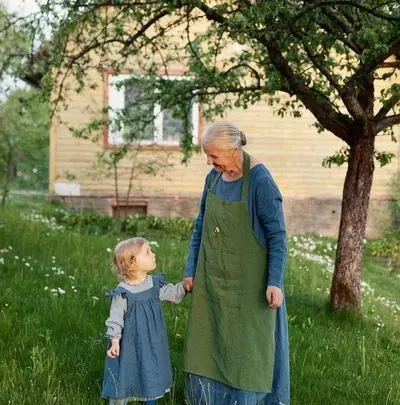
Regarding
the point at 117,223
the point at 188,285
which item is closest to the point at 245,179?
the point at 188,285

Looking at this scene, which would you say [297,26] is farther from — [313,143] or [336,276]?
[313,143]

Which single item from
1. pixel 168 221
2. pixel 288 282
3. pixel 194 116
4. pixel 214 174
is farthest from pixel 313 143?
pixel 214 174

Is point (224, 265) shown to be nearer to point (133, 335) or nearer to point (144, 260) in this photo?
point (144, 260)

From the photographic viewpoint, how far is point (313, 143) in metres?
15.9

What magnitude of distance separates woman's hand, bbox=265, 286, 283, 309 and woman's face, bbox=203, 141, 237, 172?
2.30 feet

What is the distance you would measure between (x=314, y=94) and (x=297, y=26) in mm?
1065

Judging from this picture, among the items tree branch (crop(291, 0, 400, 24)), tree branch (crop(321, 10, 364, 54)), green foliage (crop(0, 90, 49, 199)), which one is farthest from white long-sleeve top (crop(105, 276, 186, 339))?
green foliage (crop(0, 90, 49, 199))

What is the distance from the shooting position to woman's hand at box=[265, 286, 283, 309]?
3539 mm

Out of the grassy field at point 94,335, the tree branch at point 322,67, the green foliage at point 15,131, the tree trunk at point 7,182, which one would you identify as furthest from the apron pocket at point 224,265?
the tree trunk at point 7,182

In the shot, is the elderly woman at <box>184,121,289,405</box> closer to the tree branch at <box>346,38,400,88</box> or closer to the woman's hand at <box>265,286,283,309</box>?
the woman's hand at <box>265,286,283,309</box>

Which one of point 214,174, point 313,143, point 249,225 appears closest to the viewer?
point 249,225

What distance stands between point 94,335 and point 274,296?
226 cm

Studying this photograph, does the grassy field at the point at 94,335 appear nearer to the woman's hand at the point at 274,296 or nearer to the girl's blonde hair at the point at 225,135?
the woman's hand at the point at 274,296

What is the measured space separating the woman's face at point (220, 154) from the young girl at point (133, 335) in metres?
0.60
